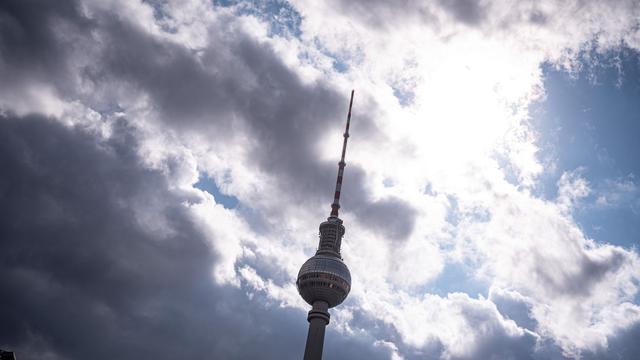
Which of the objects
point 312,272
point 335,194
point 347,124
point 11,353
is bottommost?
point 11,353

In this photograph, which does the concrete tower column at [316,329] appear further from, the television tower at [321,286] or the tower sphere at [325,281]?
the tower sphere at [325,281]

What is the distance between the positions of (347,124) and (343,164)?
1775cm

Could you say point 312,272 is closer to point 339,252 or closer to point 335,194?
point 339,252

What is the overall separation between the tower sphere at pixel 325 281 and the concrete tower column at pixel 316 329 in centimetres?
208

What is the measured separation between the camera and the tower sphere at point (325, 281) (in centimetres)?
12662

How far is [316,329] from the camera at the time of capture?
124125 mm

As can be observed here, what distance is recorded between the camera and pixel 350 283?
131000 millimetres

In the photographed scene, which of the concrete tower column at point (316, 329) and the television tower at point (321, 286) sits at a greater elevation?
the television tower at point (321, 286)

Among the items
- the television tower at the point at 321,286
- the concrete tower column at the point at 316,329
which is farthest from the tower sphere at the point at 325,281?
the concrete tower column at the point at 316,329

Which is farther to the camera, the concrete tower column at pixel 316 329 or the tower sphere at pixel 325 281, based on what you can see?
the tower sphere at pixel 325 281

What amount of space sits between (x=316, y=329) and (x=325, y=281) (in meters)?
12.0

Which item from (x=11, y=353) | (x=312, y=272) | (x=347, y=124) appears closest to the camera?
(x=11, y=353)

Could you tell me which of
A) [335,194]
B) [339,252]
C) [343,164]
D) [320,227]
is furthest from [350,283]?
[343,164]

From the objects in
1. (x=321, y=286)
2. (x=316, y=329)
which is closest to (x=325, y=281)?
(x=321, y=286)
